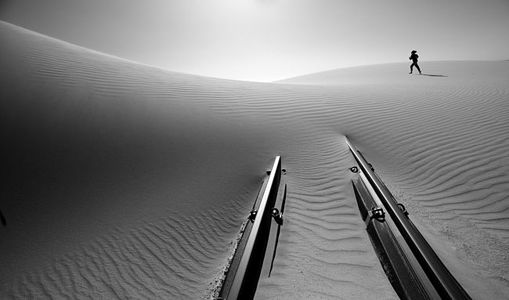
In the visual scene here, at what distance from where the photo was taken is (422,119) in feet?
20.6

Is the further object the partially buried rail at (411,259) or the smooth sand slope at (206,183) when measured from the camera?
the smooth sand slope at (206,183)

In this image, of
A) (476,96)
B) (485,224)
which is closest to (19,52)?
(485,224)

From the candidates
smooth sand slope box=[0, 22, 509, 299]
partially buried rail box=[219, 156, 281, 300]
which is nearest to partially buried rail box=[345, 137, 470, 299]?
smooth sand slope box=[0, 22, 509, 299]

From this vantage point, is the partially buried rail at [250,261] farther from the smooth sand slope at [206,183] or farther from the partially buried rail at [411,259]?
the partially buried rail at [411,259]

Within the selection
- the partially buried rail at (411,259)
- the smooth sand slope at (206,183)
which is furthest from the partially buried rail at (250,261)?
the partially buried rail at (411,259)

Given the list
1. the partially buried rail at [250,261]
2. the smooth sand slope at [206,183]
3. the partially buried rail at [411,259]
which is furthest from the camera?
the smooth sand slope at [206,183]

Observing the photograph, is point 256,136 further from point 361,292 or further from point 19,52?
point 19,52

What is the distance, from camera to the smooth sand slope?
2562 mm

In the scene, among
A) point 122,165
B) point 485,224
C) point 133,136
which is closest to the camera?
point 485,224

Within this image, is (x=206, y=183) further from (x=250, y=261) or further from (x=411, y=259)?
(x=411, y=259)

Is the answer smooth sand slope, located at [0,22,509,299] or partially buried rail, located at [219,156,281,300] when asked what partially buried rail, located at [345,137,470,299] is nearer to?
smooth sand slope, located at [0,22,509,299]

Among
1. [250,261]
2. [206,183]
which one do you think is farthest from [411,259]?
[206,183]

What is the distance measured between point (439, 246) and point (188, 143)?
4.90 m

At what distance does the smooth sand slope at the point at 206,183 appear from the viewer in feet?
8.41
